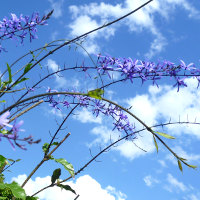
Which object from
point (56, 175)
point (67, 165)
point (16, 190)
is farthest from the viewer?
point (56, 175)

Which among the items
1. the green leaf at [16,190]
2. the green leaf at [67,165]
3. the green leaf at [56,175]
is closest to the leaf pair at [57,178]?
the green leaf at [56,175]

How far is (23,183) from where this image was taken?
225 cm

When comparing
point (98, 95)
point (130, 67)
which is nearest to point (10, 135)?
point (98, 95)

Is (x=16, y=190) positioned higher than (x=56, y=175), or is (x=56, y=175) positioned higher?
(x=56, y=175)

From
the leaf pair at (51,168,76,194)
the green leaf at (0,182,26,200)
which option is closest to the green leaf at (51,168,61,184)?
the leaf pair at (51,168,76,194)

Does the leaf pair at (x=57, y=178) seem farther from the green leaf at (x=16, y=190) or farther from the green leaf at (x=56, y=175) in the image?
the green leaf at (x=16, y=190)

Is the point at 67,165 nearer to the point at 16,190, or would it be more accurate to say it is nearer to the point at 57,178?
the point at 57,178

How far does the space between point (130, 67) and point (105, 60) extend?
21cm

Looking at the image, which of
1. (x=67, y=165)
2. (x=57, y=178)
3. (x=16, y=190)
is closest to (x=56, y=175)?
(x=57, y=178)

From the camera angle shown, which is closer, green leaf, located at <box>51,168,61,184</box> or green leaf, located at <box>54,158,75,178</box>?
green leaf, located at <box>54,158,75,178</box>

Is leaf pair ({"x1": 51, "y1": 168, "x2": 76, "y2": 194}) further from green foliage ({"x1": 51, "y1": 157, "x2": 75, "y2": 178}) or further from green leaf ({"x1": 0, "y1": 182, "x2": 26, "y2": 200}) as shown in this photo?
green leaf ({"x1": 0, "y1": 182, "x2": 26, "y2": 200})

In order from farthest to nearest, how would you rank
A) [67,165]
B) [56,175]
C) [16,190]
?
[56,175] < [67,165] < [16,190]

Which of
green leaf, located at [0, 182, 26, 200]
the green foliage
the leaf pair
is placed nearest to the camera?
green leaf, located at [0, 182, 26, 200]

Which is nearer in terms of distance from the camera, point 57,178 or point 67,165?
point 67,165
